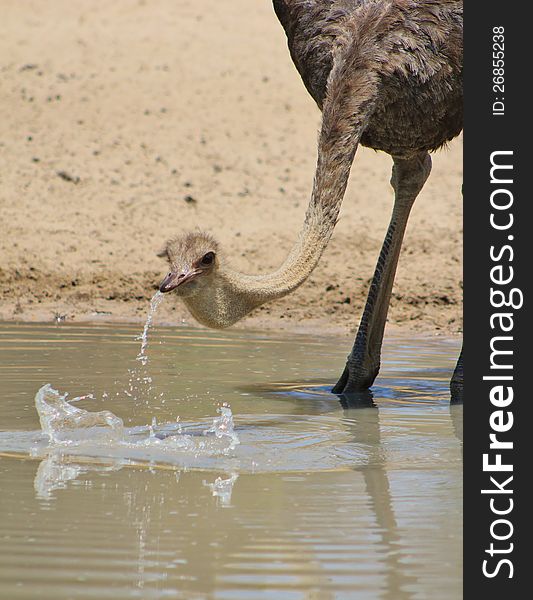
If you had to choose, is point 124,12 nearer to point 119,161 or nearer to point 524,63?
point 119,161

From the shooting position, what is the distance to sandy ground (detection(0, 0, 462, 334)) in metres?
12.7

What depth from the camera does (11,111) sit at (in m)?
16.7

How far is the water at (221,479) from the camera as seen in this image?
4918 mm

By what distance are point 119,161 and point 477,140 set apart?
1017cm

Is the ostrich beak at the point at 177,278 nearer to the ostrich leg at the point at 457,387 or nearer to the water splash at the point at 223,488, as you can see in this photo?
the water splash at the point at 223,488

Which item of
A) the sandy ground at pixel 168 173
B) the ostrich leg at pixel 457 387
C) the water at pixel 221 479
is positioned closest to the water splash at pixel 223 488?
the water at pixel 221 479

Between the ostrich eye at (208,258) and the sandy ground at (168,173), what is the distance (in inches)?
213

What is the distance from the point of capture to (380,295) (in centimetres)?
914

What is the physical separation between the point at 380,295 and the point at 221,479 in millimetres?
3053

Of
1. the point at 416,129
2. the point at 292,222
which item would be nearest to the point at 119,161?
the point at 292,222

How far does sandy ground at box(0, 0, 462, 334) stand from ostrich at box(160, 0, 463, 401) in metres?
2.88

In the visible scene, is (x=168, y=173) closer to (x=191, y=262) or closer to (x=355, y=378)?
(x=355, y=378)

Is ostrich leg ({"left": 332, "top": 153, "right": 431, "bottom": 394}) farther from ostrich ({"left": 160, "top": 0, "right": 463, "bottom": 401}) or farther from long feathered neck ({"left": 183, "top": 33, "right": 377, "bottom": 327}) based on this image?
long feathered neck ({"left": 183, "top": 33, "right": 377, "bottom": 327})

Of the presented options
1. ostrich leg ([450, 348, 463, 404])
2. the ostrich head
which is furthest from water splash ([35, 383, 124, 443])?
ostrich leg ([450, 348, 463, 404])
